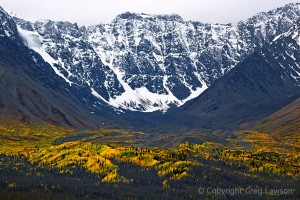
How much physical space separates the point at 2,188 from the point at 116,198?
45182 millimetres

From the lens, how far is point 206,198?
19962 centimetres

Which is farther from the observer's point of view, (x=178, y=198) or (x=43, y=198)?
(x=178, y=198)

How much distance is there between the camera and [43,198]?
186 m

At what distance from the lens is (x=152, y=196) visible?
199375mm

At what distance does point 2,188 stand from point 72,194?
27591mm

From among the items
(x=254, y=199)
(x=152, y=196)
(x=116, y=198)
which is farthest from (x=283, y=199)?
(x=116, y=198)

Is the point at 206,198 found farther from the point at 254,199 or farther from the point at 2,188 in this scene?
the point at 2,188

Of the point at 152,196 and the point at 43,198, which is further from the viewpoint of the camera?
the point at 152,196

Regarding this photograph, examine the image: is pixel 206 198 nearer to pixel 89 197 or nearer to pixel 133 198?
pixel 133 198

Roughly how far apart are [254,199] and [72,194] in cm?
7135

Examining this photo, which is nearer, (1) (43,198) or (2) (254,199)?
(1) (43,198)

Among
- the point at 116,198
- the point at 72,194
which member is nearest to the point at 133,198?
the point at 116,198

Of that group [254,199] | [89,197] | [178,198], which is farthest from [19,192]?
[254,199]

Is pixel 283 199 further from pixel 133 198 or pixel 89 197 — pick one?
pixel 89 197
